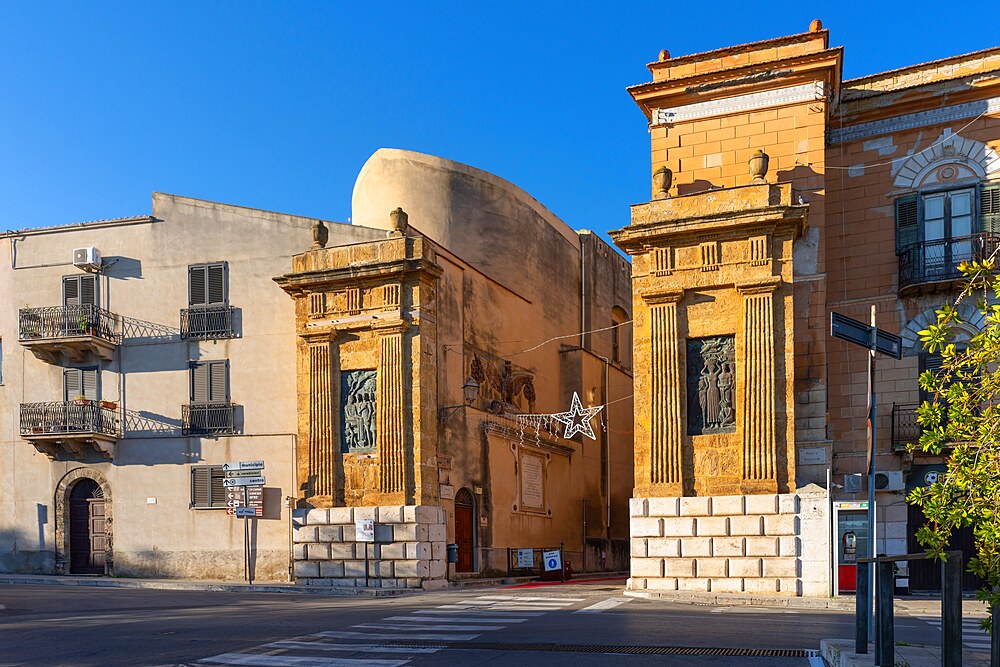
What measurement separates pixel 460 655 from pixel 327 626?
12.8 feet

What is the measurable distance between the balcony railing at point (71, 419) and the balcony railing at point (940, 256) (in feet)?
67.5

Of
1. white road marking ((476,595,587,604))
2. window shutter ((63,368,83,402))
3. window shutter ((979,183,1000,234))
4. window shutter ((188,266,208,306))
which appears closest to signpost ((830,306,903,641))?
white road marking ((476,595,587,604))

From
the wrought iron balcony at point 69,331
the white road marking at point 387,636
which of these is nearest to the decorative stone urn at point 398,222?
the wrought iron balcony at point 69,331

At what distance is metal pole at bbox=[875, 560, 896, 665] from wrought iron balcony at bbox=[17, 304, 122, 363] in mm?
24381

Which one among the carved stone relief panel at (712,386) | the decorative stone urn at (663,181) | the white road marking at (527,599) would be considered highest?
the decorative stone urn at (663,181)

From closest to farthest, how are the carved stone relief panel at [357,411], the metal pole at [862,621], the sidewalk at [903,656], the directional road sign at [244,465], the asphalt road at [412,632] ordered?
the sidewalk at [903,656] < the metal pole at [862,621] < the asphalt road at [412,632] < the carved stone relief panel at [357,411] < the directional road sign at [244,465]

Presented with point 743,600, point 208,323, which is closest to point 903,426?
point 743,600

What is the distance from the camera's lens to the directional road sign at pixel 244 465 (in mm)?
26797

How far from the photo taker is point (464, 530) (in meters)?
27.2

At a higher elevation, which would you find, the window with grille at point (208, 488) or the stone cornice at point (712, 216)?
the stone cornice at point (712, 216)

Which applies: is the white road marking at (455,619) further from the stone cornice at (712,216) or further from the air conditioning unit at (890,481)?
the stone cornice at (712,216)

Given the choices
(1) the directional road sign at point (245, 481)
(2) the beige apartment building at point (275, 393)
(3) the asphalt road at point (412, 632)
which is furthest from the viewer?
(1) the directional road sign at point (245, 481)

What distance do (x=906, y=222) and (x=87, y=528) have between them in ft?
74.7

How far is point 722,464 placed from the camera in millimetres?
21562
